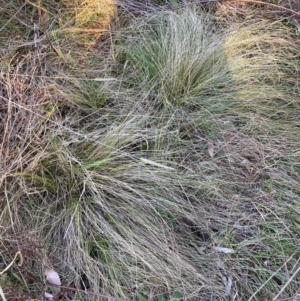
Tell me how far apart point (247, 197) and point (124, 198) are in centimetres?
44

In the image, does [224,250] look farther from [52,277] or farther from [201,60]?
[201,60]

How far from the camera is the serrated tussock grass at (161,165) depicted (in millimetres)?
1482

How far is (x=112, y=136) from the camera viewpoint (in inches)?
64.1

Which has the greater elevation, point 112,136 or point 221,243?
point 112,136

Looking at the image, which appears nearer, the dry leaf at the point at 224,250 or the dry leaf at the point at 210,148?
the dry leaf at the point at 224,250

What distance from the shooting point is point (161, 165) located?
5.26 ft

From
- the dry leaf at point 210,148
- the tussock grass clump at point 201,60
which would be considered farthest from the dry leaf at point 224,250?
the tussock grass clump at point 201,60

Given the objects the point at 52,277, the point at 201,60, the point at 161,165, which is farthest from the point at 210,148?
the point at 52,277

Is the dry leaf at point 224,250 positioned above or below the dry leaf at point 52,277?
above

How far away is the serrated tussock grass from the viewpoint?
1.48m

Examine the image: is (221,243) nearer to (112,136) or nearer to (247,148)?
(247,148)

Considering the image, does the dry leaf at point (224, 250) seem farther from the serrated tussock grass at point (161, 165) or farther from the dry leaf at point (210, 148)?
the dry leaf at point (210, 148)

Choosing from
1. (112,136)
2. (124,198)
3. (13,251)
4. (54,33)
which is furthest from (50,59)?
(13,251)

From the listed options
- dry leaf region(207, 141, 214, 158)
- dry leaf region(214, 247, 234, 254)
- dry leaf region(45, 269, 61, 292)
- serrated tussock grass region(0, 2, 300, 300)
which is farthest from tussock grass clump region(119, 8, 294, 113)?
dry leaf region(45, 269, 61, 292)
